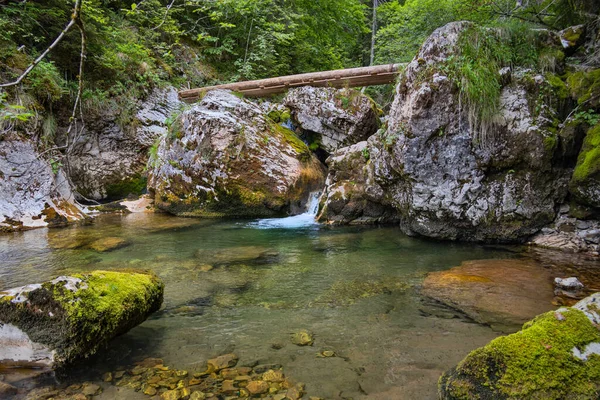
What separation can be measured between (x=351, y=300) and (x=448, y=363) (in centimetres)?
147

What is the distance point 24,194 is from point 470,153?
1014 cm

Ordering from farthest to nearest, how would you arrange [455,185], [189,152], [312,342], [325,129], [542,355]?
1. [325,129]
2. [189,152]
3. [455,185]
4. [312,342]
5. [542,355]

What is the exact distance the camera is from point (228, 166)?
9664 millimetres

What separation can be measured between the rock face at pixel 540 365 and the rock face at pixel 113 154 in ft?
40.7

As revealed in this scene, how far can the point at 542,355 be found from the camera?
83.6 inches

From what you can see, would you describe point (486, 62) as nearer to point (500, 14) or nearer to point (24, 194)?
point (500, 14)

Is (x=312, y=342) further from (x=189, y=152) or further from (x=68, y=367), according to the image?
(x=189, y=152)

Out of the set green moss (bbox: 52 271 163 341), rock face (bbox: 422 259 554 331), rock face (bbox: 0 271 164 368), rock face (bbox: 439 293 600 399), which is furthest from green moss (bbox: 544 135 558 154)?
rock face (bbox: 0 271 164 368)

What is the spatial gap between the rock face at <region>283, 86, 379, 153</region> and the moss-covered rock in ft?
20.0

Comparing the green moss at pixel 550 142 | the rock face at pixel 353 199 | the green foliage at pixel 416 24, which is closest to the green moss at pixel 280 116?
the rock face at pixel 353 199

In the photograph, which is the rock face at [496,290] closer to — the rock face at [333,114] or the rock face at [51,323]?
the rock face at [51,323]

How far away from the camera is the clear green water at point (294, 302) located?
2.87 metres

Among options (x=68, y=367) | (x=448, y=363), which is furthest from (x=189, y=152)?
(x=448, y=363)

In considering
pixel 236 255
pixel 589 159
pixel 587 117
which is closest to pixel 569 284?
pixel 589 159
